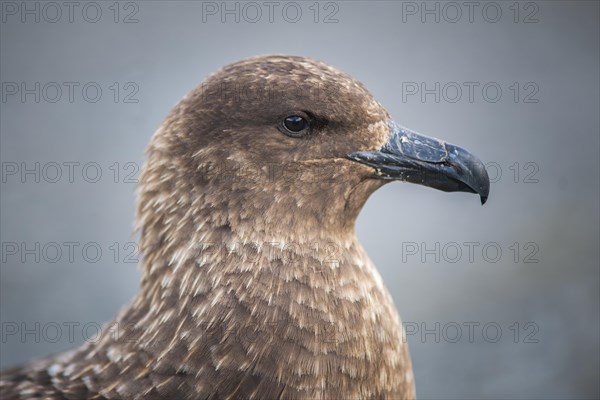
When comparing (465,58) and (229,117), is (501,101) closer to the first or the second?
(465,58)

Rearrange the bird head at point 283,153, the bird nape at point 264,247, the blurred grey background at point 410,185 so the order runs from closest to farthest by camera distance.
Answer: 1. the bird nape at point 264,247
2. the bird head at point 283,153
3. the blurred grey background at point 410,185

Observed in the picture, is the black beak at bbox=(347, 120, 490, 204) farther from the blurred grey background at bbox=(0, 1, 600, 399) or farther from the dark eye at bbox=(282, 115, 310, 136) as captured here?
the blurred grey background at bbox=(0, 1, 600, 399)

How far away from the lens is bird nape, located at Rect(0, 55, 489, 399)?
9.62 ft

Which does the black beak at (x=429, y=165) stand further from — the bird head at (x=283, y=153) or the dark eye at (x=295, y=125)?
the dark eye at (x=295, y=125)

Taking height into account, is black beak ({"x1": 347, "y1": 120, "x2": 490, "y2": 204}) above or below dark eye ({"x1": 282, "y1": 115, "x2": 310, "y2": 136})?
below

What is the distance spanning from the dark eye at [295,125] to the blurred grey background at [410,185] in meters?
3.03

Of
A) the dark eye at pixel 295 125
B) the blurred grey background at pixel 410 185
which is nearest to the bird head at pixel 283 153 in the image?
the dark eye at pixel 295 125

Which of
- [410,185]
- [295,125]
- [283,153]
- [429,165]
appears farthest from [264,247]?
[410,185]

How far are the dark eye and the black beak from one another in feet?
0.68

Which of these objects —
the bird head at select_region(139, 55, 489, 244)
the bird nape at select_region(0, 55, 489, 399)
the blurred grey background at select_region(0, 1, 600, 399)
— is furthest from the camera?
the blurred grey background at select_region(0, 1, 600, 399)

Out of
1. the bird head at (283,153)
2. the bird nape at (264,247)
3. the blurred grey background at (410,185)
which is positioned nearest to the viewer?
the bird nape at (264,247)

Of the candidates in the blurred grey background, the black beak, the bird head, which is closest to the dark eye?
the bird head

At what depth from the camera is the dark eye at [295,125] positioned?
3.10 m

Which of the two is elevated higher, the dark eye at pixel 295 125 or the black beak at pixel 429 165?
the dark eye at pixel 295 125
